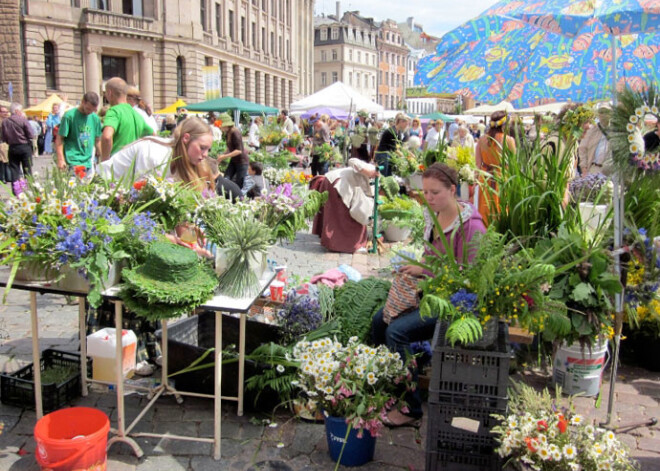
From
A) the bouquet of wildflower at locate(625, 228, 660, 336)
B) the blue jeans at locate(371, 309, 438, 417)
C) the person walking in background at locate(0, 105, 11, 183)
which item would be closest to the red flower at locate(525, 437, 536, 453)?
the blue jeans at locate(371, 309, 438, 417)

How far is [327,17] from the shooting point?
8250 centimetres

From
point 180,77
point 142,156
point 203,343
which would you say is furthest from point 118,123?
point 180,77

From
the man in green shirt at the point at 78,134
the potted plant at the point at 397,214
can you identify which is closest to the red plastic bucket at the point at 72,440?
the man in green shirt at the point at 78,134

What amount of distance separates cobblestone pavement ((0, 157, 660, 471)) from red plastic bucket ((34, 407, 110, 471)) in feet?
0.73

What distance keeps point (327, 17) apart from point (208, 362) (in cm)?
8512

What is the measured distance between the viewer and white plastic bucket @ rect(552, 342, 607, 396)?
361cm

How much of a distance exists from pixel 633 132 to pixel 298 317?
2.12m

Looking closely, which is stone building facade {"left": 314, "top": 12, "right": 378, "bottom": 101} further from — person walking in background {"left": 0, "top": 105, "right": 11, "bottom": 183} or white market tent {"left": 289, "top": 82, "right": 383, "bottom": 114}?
person walking in background {"left": 0, "top": 105, "right": 11, "bottom": 183}

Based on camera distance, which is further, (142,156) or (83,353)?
(142,156)

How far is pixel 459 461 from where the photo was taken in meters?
2.69

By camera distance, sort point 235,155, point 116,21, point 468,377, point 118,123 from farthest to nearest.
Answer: point 116,21 → point 235,155 → point 118,123 → point 468,377

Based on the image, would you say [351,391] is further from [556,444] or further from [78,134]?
[78,134]

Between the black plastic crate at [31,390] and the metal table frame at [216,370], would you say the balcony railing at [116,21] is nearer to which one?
the black plastic crate at [31,390]

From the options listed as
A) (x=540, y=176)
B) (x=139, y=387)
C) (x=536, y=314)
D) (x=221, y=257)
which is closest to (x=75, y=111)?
(x=139, y=387)
